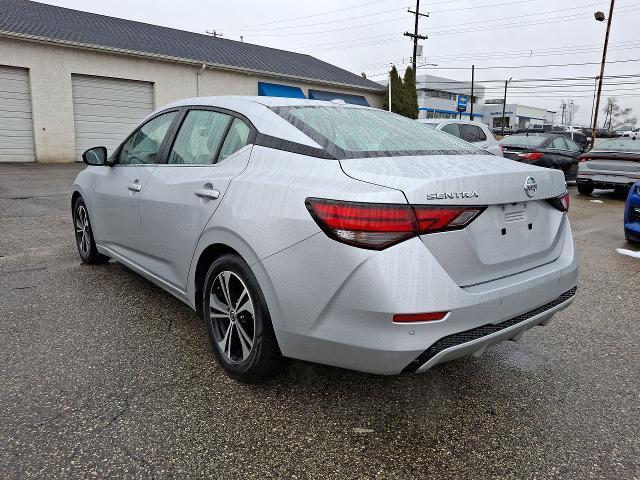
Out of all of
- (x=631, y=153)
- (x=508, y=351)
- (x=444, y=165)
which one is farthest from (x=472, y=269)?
(x=631, y=153)

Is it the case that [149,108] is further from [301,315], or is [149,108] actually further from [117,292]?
[301,315]

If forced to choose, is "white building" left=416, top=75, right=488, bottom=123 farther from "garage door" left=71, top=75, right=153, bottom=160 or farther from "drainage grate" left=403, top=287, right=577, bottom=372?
"drainage grate" left=403, top=287, right=577, bottom=372

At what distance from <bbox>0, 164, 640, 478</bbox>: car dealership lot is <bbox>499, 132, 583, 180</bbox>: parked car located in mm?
9425

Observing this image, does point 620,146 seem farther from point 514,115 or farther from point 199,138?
point 514,115

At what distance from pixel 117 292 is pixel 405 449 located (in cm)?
284

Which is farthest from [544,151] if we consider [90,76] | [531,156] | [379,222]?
[90,76]

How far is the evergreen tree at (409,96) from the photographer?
95.4 feet

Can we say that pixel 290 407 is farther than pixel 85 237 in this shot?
No

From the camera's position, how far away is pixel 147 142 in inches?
150

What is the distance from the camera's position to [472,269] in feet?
7.27

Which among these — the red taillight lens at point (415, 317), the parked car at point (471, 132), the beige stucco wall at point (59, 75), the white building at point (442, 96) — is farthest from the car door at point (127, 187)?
the white building at point (442, 96)

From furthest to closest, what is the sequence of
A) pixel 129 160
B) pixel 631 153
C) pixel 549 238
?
1. pixel 631 153
2. pixel 129 160
3. pixel 549 238

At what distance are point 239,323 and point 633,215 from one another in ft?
19.1

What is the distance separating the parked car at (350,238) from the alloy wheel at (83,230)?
1.79m
